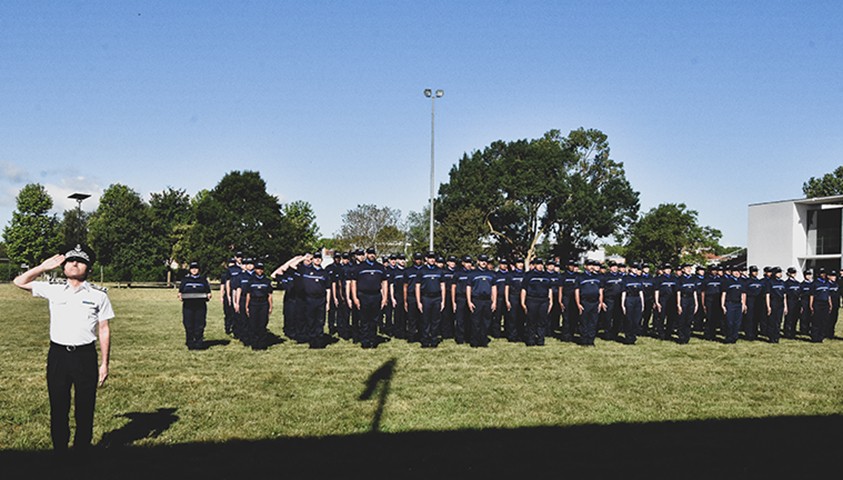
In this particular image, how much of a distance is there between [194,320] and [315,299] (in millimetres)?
2495

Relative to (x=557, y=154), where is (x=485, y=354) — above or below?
below

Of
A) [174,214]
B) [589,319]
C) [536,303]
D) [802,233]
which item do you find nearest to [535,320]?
[536,303]

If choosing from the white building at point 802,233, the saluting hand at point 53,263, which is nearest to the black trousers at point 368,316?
the saluting hand at point 53,263

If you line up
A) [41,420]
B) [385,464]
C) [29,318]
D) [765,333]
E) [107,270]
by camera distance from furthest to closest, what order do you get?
[107,270] → [29,318] → [765,333] → [41,420] → [385,464]

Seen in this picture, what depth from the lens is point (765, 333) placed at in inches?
653

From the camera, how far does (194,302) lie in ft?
42.0

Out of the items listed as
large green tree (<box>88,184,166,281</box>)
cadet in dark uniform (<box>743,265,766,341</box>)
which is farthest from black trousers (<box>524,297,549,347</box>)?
large green tree (<box>88,184,166,281</box>)

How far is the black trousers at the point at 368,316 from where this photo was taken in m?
13.1

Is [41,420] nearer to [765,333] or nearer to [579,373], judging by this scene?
[579,373]

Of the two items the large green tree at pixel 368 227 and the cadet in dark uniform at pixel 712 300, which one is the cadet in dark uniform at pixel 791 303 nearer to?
the cadet in dark uniform at pixel 712 300

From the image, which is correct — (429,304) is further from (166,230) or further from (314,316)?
(166,230)

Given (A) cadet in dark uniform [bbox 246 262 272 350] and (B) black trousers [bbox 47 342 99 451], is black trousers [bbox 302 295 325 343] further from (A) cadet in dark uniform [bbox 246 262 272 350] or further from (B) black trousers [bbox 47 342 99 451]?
(B) black trousers [bbox 47 342 99 451]

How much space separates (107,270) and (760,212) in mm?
57338

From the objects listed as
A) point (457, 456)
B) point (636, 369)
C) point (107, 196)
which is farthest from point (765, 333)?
point (107, 196)
